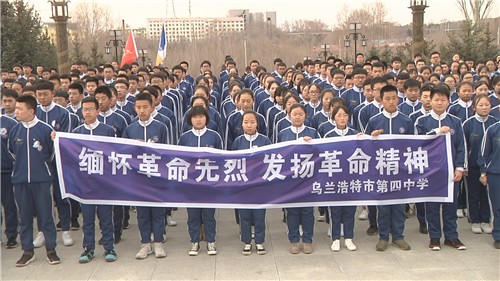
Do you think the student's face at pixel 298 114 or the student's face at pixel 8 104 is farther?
the student's face at pixel 8 104

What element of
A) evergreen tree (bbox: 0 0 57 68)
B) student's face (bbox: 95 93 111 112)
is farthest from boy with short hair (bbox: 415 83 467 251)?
evergreen tree (bbox: 0 0 57 68)

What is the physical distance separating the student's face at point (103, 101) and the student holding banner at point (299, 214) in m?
2.31

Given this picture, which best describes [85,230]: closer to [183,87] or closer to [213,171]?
[213,171]

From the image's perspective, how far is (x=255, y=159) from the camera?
213 inches

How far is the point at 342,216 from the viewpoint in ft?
18.6

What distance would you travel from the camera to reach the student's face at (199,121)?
5.48 m

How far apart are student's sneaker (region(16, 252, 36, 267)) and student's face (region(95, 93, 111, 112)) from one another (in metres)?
1.90

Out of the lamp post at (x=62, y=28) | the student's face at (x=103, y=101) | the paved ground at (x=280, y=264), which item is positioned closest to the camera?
the paved ground at (x=280, y=264)

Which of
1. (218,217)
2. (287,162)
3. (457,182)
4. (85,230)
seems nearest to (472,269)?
(457,182)

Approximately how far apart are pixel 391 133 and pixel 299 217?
138 centimetres

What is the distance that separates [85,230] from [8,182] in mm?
1212

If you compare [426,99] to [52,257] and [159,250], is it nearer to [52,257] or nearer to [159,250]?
[159,250]

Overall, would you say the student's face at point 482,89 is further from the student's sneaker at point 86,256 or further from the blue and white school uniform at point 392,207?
the student's sneaker at point 86,256

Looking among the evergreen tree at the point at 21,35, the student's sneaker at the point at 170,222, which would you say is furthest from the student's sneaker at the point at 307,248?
the evergreen tree at the point at 21,35
